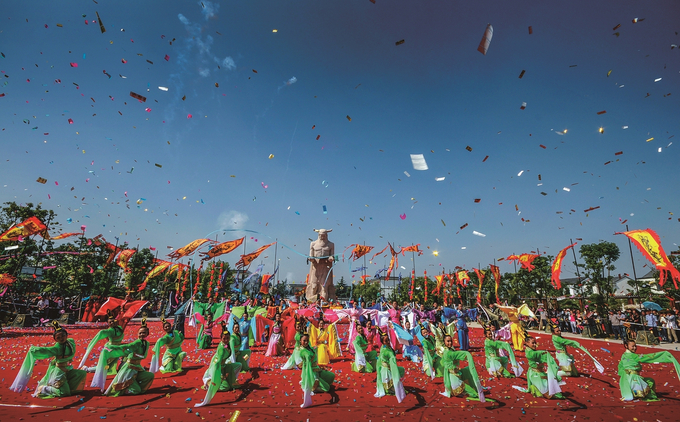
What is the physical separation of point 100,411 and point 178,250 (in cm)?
1113

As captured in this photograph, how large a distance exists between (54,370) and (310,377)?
5.40m

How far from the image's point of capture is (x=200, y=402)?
6879 millimetres

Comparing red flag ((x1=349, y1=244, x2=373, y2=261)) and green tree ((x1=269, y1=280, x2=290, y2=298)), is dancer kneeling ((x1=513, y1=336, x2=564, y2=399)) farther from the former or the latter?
green tree ((x1=269, y1=280, x2=290, y2=298))

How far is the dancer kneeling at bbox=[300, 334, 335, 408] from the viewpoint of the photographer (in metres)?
6.84

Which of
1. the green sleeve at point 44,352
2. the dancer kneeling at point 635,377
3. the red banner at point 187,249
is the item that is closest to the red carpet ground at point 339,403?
the dancer kneeling at point 635,377

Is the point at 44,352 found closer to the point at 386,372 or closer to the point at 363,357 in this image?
the point at 386,372

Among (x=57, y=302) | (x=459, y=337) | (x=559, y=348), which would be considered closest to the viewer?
(x=559, y=348)

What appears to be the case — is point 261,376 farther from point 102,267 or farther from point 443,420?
point 102,267

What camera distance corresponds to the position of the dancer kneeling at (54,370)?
21.8 ft

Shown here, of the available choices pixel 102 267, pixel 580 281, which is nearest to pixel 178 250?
pixel 102 267

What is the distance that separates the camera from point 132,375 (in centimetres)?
727

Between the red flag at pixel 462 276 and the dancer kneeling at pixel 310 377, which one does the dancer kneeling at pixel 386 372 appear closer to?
the dancer kneeling at pixel 310 377

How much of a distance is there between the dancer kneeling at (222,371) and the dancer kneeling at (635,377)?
28.9 feet

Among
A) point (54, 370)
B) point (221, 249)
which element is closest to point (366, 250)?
point (221, 249)
